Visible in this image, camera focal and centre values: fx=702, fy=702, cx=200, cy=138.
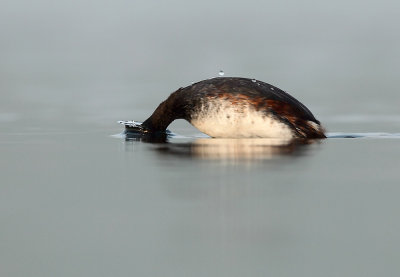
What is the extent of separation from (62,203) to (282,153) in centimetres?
325

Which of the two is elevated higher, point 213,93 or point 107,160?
point 213,93

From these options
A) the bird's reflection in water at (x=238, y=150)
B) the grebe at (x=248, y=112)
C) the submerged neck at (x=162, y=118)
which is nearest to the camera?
the bird's reflection in water at (x=238, y=150)

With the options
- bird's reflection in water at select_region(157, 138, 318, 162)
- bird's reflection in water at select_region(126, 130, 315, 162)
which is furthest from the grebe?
bird's reflection in water at select_region(157, 138, 318, 162)

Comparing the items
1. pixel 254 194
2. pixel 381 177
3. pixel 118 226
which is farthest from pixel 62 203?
pixel 381 177

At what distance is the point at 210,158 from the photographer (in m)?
6.28

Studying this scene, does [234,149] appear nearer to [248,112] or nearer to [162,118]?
[248,112]

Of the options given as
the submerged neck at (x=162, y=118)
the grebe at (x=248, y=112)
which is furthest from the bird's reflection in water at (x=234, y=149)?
the submerged neck at (x=162, y=118)

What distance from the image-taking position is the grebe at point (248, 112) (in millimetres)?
9375

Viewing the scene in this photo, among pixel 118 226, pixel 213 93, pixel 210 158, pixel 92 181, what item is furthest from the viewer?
pixel 213 93

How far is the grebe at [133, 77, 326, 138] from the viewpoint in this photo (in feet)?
30.8

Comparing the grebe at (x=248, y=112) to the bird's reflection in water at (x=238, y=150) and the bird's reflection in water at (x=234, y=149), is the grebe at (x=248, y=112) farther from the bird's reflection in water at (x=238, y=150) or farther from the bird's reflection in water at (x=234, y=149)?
the bird's reflection in water at (x=238, y=150)

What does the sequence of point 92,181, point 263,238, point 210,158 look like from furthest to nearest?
point 210,158 → point 92,181 → point 263,238

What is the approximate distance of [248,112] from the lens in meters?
9.41

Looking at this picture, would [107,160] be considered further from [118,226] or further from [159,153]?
[118,226]
